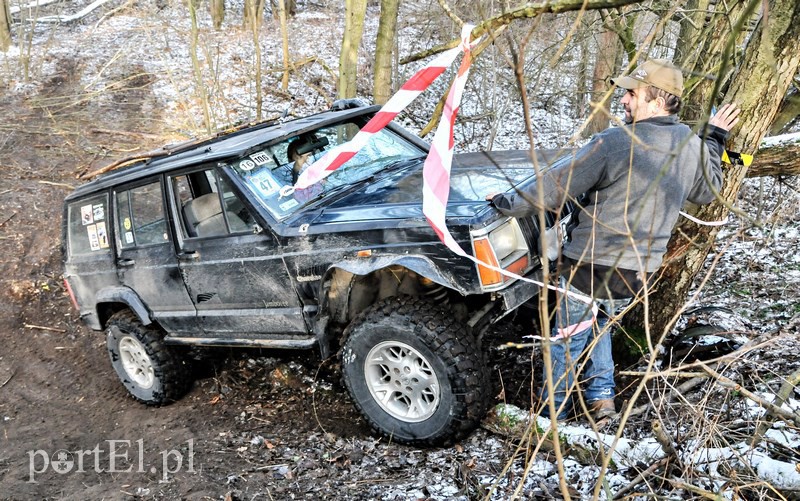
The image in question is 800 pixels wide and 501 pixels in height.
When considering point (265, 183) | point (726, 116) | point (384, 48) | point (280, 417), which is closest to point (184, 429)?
point (280, 417)

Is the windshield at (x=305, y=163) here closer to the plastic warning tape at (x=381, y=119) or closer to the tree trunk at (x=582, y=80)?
the plastic warning tape at (x=381, y=119)

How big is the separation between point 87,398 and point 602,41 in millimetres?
10199

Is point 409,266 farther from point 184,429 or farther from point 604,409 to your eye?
point 184,429

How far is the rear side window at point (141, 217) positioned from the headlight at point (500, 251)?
101 inches

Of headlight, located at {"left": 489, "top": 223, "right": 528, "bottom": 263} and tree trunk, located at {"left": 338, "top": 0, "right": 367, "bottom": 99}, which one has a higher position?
tree trunk, located at {"left": 338, "top": 0, "right": 367, "bottom": 99}

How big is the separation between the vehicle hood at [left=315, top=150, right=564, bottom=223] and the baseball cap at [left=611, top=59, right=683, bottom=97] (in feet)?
2.00

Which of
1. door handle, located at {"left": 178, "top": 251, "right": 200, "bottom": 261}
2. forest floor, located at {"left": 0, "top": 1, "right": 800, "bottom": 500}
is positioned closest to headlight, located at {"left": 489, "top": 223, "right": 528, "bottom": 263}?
forest floor, located at {"left": 0, "top": 1, "right": 800, "bottom": 500}

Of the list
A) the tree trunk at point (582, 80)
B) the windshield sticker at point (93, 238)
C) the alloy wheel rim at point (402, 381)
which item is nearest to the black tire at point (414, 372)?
the alloy wheel rim at point (402, 381)

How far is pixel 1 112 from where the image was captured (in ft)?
41.6

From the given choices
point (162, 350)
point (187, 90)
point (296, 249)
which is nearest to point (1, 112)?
point (187, 90)

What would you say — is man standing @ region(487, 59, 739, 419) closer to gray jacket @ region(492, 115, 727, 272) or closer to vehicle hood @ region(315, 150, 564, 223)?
gray jacket @ region(492, 115, 727, 272)

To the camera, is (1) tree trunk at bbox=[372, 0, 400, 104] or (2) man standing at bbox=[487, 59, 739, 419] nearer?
(2) man standing at bbox=[487, 59, 739, 419]

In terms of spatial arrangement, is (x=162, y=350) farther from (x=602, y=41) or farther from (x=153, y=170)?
(x=602, y=41)

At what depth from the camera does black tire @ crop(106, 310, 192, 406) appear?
525cm
